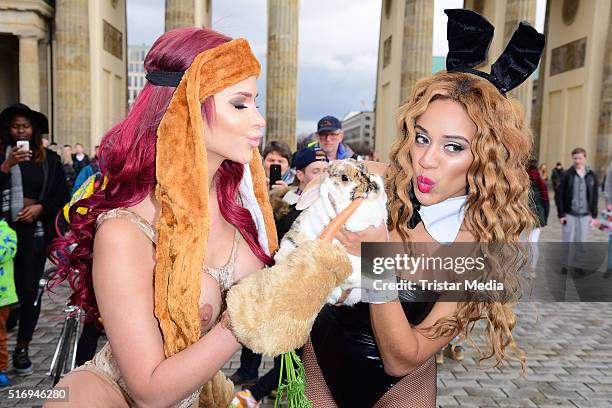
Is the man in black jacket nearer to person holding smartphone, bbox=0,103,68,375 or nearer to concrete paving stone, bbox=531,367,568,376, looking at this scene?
concrete paving stone, bbox=531,367,568,376

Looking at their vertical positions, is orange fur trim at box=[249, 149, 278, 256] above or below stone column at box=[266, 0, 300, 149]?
below

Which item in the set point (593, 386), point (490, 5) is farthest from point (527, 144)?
point (490, 5)

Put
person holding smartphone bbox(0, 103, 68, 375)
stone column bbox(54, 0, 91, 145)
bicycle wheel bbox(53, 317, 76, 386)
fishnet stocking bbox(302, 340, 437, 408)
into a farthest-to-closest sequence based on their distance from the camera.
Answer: stone column bbox(54, 0, 91, 145), person holding smartphone bbox(0, 103, 68, 375), bicycle wheel bbox(53, 317, 76, 386), fishnet stocking bbox(302, 340, 437, 408)

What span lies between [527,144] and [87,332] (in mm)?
3561

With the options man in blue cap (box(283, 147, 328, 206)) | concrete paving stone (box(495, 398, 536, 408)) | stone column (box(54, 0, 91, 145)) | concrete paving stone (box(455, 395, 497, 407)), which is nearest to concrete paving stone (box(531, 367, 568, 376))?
concrete paving stone (box(495, 398, 536, 408))

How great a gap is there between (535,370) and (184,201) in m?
4.65

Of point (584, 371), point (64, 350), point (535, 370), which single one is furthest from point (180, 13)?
point (584, 371)

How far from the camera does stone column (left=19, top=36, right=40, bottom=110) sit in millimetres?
20594

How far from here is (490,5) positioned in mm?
22828

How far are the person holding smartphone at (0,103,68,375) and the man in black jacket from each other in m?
8.42

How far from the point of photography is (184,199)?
1.52m

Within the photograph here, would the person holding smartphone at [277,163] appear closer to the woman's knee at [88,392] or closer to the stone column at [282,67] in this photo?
the woman's knee at [88,392]

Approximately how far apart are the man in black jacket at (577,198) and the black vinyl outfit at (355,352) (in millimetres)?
8695

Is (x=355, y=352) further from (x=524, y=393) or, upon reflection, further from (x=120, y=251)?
(x=524, y=393)
